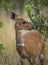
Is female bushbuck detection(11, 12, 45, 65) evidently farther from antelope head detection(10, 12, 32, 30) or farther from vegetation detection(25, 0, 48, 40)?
vegetation detection(25, 0, 48, 40)

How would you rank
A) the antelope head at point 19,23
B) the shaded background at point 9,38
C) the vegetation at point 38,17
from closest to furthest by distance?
1. the antelope head at point 19,23
2. the vegetation at point 38,17
3. the shaded background at point 9,38

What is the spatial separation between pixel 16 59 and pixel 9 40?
143cm

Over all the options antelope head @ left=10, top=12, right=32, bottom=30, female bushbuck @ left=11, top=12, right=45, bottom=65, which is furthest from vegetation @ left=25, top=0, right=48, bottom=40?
antelope head @ left=10, top=12, right=32, bottom=30

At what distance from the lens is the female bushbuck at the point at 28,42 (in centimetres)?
749

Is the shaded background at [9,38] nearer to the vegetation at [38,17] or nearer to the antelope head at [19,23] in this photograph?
the vegetation at [38,17]

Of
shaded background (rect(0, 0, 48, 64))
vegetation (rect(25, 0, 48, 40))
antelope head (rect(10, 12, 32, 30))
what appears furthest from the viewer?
shaded background (rect(0, 0, 48, 64))

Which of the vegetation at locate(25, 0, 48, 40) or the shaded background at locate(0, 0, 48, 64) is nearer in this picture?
the vegetation at locate(25, 0, 48, 40)

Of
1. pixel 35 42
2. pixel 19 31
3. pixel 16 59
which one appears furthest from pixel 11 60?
pixel 19 31

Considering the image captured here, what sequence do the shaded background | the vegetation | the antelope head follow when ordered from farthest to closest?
the shaded background
the vegetation
the antelope head

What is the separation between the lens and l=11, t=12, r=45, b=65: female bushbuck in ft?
24.6

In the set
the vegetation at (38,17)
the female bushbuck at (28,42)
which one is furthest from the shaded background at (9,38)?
the female bushbuck at (28,42)

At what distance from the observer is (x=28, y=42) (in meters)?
8.17

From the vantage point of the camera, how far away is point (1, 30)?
11.1 m

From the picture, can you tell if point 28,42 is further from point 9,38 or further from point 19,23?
point 9,38
